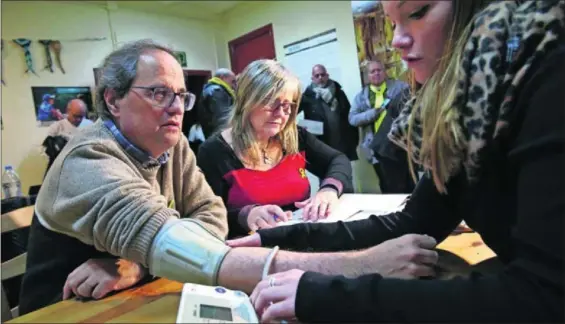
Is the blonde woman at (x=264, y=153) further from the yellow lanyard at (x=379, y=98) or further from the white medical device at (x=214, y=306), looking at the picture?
the yellow lanyard at (x=379, y=98)

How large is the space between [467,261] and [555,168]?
37cm

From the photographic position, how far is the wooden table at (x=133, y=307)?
25.8 inches

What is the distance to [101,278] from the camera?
31.6 inches

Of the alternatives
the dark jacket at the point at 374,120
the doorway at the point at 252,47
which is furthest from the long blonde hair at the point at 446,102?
the doorway at the point at 252,47

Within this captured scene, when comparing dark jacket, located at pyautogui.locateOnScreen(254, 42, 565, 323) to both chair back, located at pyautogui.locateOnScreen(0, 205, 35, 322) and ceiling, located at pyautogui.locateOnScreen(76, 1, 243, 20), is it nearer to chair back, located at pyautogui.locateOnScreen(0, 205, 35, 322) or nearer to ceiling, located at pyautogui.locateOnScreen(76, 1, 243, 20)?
chair back, located at pyautogui.locateOnScreen(0, 205, 35, 322)

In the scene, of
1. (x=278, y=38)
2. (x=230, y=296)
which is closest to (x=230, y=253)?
(x=230, y=296)

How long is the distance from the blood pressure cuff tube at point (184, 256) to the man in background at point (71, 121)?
3.86 meters

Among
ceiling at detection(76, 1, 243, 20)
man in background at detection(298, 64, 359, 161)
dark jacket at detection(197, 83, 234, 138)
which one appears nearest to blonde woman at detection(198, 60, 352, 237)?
dark jacket at detection(197, 83, 234, 138)

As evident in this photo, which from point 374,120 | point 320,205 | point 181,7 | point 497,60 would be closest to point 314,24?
point 374,120

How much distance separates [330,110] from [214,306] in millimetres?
3467

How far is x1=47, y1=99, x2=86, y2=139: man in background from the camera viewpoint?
414 cm

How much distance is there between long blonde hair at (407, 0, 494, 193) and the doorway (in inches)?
175

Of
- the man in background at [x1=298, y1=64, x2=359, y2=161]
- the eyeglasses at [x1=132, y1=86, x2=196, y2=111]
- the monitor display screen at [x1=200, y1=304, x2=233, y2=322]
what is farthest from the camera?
the man in background at [x1=298, y1=64, x2=359, y2=161]

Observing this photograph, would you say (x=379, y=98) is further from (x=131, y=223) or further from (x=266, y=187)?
(x=131, y=223)
